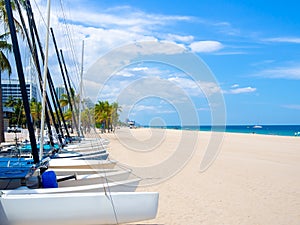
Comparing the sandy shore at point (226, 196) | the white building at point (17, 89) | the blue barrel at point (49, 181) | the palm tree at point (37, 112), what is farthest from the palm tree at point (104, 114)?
the blue barrel at point (49, 181)

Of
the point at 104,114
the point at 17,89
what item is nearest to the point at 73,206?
the point at 17,89

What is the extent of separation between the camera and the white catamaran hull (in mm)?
4570

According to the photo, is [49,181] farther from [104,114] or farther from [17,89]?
[104,114]

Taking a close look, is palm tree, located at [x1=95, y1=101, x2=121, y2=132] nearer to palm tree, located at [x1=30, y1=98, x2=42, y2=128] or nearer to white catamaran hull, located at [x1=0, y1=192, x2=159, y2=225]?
palm tree, located at [x1=30, y1=98, x2=42, y2=128]

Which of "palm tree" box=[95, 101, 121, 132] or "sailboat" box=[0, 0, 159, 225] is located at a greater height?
"palm tree" box=[95, 101, 121, 132]

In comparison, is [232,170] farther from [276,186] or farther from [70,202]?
[70,202]

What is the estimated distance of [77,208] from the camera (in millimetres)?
4746

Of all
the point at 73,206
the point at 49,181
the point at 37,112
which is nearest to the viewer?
the point at 73,206

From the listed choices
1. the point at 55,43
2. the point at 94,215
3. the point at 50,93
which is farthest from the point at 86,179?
the point at 55,43

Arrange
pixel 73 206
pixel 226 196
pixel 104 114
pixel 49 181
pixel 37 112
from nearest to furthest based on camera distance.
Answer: pixel 73 206
pixel 49 181
pixel 226 196
pixel 37 112
pixel 104 114

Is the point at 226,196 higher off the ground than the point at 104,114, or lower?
lower

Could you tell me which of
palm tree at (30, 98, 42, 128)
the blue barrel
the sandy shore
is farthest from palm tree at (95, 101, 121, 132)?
the blue barrel

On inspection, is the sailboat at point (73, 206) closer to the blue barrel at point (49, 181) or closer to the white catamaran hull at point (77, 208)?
the white catamaran hull at point (77, 208)

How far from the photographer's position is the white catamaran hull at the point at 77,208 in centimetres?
457
